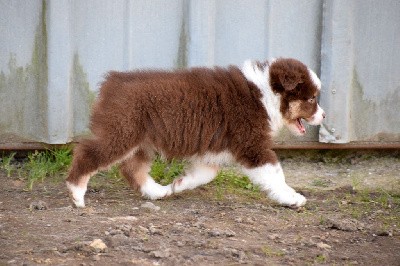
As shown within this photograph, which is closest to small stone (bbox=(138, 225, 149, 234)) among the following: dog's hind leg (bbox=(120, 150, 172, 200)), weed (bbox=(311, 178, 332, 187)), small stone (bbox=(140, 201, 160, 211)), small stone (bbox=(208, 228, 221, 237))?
small stone (bbox=(208, 228, 221, 237))

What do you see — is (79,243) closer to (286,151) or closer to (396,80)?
(286,151)

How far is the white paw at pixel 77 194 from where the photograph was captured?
247 inches

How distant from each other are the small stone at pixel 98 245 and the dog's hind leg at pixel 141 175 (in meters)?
1.55

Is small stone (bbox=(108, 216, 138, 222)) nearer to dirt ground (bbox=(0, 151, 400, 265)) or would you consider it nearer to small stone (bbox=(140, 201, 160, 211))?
dirt ground (bbox=(0, 151, 400, 265))

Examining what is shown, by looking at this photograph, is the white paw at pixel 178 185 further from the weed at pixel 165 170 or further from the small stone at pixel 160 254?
the small stone at pixel 160 254

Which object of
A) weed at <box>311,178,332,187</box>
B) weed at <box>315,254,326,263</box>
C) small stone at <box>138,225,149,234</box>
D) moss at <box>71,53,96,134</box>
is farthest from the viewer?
weed at <box>311,178,332,187</box>

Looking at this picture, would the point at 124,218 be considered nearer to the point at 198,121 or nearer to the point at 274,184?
the point at 198,121

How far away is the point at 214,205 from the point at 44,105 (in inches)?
71.9

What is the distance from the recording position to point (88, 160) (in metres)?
6.17

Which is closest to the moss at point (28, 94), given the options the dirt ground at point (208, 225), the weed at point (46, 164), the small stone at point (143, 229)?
the weed at point (46, 164)

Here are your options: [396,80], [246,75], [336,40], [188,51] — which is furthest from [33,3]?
[396,80]

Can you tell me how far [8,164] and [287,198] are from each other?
2.55 meters

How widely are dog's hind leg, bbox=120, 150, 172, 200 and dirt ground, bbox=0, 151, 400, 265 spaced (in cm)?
9

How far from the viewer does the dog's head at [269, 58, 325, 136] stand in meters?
6.65
